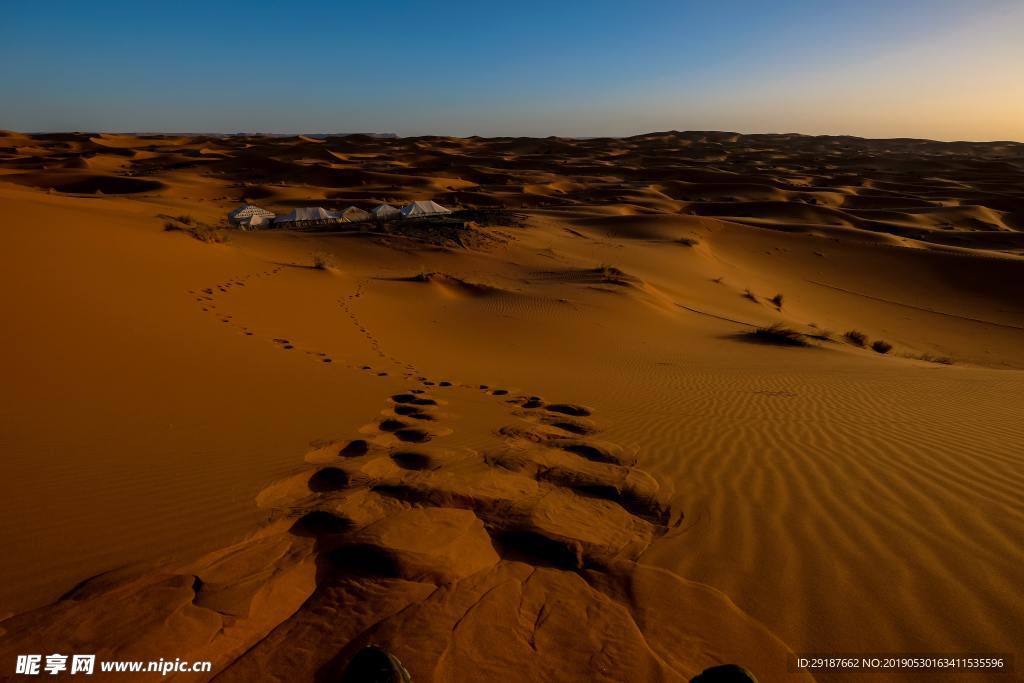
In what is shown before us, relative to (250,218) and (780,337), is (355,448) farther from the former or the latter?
(250,218)

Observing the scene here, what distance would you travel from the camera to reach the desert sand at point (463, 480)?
8.93ft

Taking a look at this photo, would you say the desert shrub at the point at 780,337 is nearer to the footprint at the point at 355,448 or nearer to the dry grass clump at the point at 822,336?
the dry grass clump at the point at 822,336

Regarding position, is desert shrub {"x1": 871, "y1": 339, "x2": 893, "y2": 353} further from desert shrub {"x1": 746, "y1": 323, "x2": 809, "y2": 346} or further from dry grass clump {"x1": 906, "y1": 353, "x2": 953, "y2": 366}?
desert shrub {"x1": 746, "y1": 323, "x2": 809, "y2": 346}

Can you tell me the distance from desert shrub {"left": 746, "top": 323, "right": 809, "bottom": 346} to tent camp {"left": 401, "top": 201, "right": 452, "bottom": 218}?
689 inches

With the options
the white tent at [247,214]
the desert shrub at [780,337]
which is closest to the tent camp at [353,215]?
the white tent at [247,214]

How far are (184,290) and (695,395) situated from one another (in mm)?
9246

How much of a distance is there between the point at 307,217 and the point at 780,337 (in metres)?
20.4

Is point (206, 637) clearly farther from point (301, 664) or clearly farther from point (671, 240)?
point (671, 240)

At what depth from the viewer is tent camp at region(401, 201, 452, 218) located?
26.5 meters

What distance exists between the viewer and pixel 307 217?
2491 centimetres

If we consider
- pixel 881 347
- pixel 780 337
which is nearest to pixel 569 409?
pixel 780 337

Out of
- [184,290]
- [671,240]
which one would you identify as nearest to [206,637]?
[184,290]

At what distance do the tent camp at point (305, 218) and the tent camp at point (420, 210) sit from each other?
130 inches

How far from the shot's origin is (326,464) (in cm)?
448
